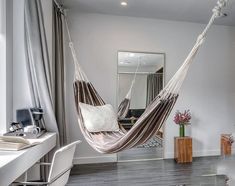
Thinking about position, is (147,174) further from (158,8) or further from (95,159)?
(158,8)

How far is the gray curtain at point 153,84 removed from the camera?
10.1ft

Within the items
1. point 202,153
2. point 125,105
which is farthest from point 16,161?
point 202,153

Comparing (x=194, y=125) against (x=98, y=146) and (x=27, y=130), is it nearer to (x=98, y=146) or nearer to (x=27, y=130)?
(x=98, y=146)

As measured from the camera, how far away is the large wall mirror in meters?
3.02

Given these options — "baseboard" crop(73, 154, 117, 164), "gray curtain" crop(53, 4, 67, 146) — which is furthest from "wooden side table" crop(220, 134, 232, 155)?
"gray curtain" crop(53, 4, 67, 146)

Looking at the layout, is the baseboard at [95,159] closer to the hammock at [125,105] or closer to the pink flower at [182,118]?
the hammock at [125,105]

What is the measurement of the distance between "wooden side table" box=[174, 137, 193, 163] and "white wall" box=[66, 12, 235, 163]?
229mm

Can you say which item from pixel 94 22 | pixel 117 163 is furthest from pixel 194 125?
pixel 94 22

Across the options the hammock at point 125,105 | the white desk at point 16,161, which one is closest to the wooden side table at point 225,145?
the hammock at point 125,105

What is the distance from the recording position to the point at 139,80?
308 cm

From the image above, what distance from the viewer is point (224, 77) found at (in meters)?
3.35

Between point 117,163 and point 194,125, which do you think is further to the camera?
point 194,125

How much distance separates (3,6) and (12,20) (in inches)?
5.8

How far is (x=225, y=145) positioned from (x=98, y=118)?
2232 millimetres
